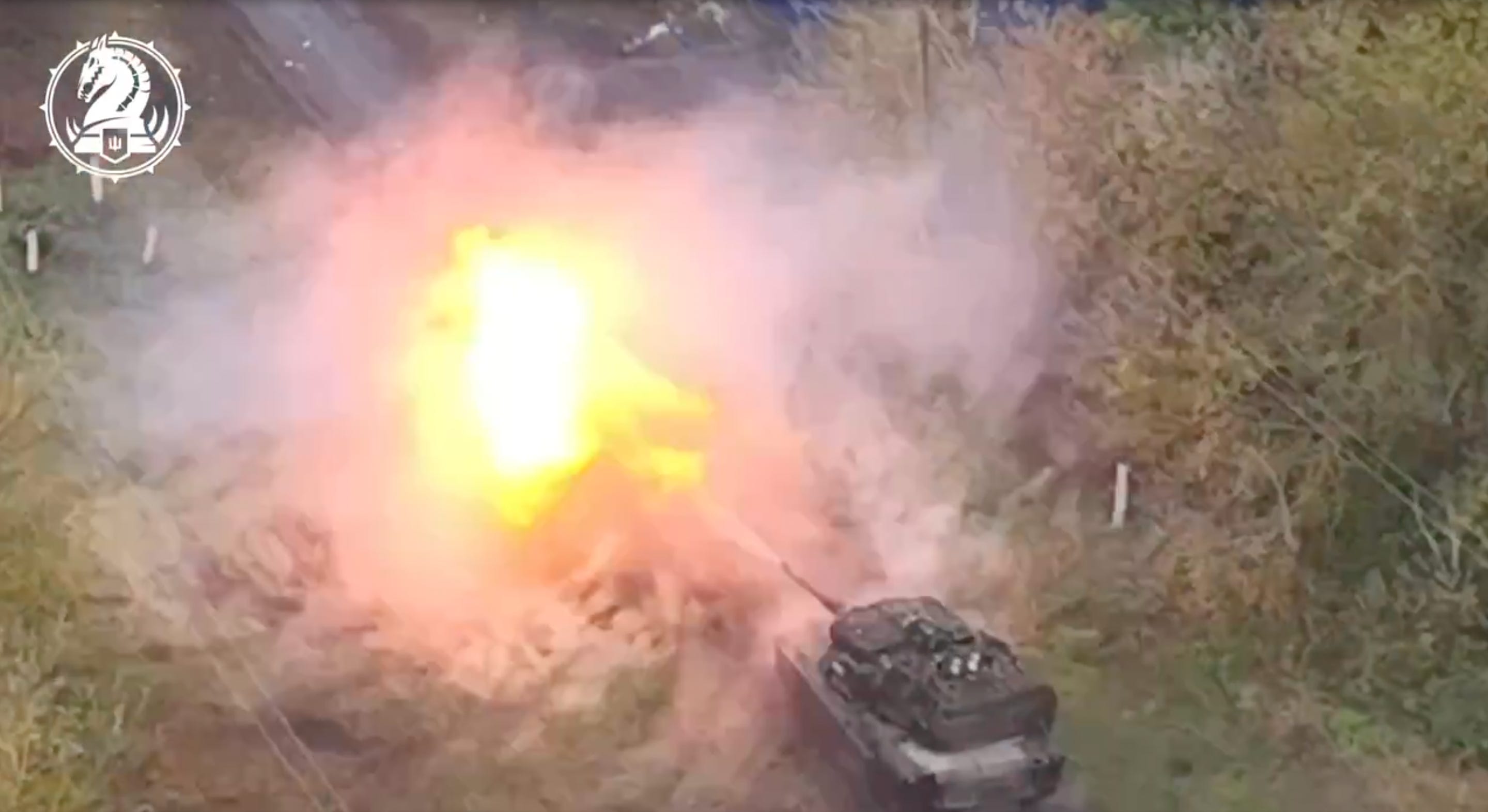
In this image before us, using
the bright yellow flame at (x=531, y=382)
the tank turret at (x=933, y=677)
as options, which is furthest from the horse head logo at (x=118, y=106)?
the tank turret at (x=933, y=677)

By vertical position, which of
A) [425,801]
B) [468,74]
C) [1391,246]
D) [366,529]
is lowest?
[425,801]

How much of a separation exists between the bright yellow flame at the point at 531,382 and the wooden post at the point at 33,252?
44 centimetres

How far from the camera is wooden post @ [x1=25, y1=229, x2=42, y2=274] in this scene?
1851 mm

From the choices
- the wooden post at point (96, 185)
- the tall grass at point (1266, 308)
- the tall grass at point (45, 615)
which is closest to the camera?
the tall grass at point (45, 615)

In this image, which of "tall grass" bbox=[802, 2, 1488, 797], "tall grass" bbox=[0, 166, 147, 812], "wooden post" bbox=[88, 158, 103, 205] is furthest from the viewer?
"tall grass" bbox=[802, 2, 1488, 797]

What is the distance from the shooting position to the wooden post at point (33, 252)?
72.9 inches

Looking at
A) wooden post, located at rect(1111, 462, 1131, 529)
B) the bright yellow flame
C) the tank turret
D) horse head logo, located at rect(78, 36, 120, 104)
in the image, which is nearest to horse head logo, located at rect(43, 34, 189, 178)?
horse head logo, located at rect(78, 36, 120, 104)

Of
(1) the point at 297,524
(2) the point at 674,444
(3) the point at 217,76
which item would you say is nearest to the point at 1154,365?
(2) the point at 674,444

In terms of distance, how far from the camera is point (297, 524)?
72.5 inches

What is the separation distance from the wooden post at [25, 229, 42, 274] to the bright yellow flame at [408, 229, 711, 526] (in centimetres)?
44

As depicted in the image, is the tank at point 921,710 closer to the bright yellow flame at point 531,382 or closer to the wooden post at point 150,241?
the bright yellow flame at point 531,382

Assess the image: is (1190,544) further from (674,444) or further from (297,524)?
(297,524)

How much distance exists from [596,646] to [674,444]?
0.26 m

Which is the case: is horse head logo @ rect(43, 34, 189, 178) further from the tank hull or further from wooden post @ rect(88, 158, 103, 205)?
the tank hull
